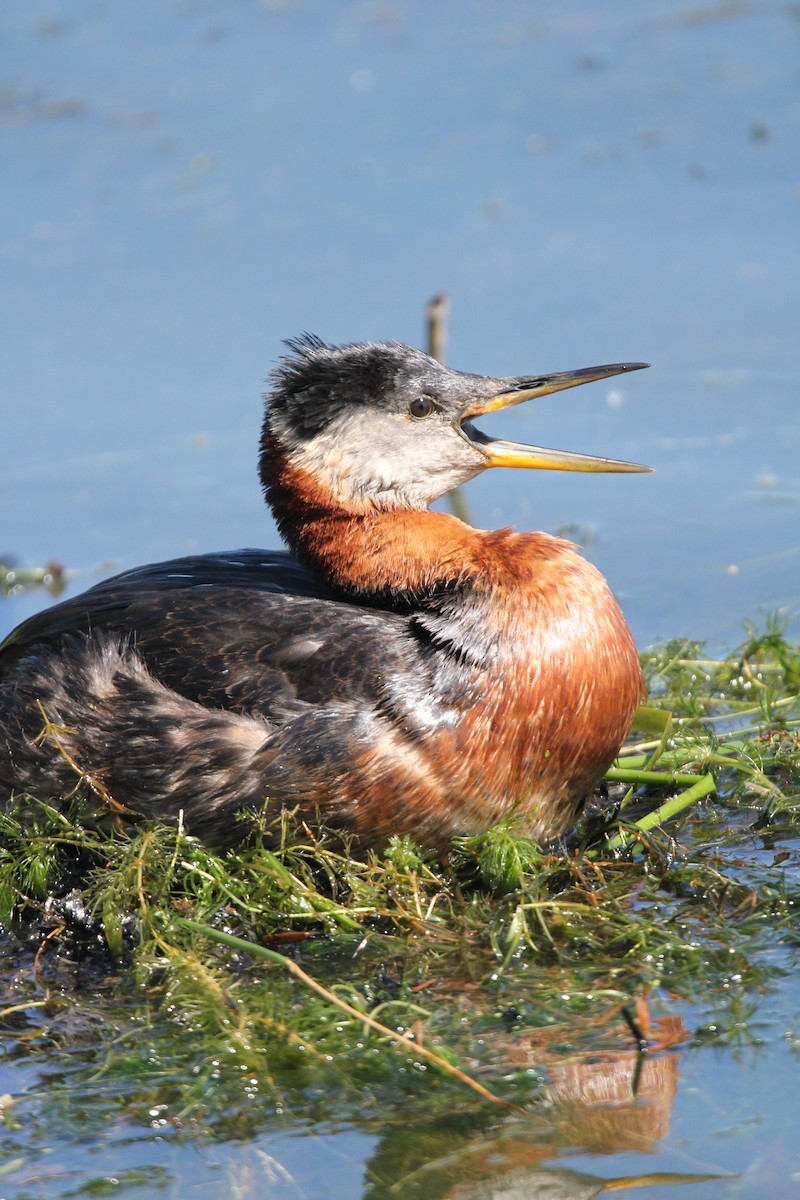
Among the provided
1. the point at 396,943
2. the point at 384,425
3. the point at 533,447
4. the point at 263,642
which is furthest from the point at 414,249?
the point at 396,943

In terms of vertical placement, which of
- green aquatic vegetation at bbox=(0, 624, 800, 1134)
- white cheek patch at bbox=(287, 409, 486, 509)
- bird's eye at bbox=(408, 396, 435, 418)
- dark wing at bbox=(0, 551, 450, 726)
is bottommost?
green aquatic vegetation at bbox=(0, 624, 800, 1134)

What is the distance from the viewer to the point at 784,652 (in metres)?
6.63

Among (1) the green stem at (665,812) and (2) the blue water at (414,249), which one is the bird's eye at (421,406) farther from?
(2) the blue water at (414,249)

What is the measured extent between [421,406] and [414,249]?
4.71 meters

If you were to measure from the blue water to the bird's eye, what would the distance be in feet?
6.52

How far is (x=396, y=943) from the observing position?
5.10 metres

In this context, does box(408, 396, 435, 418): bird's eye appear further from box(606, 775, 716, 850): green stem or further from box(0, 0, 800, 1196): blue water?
box(0, 0, 800, 1196): blue water

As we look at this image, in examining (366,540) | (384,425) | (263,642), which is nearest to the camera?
(263,642)

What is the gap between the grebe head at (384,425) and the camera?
5.72m

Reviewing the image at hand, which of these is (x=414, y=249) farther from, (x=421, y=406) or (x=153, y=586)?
(x=153, y=586)

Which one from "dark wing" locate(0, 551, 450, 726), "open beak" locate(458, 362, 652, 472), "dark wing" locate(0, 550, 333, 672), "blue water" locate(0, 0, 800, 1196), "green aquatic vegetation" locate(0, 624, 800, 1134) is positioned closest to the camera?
"green aquatic vegetation" locate(0, 624, 800, 1134)

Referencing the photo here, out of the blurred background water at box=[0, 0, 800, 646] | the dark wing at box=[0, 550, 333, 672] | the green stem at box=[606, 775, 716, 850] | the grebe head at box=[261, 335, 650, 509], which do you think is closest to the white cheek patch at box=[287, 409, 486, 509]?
the grebe head at box=[261, 335, 650, 509]

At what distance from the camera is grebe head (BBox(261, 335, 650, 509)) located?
5.72 m

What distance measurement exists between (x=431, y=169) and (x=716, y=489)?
12.6 ft
